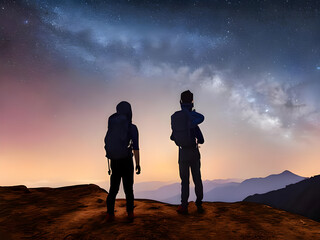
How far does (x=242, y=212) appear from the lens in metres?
6.81

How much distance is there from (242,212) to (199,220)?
6.01 feet

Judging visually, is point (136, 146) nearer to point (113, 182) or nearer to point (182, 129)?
point (113, 182)

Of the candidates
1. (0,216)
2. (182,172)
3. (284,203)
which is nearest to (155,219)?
(182,172)

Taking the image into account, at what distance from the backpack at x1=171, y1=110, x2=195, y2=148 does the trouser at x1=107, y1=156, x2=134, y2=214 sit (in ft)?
4.68

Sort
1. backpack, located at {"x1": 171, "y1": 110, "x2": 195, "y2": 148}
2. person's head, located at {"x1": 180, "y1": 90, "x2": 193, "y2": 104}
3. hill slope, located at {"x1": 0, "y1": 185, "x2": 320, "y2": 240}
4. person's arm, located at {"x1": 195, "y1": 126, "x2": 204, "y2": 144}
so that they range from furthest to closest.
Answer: person's head, located at {"x1": 180, "y1": 90, "x2": 193, "y2": 104}, person's arm, located at {"x1": 195, "y1": 126, "x2": 204, "y2": 144}, backpack, located at {"x1": 171, "y1": 110, "x2": 195, "y2": 148}, hill slope, located at {"x1": 0, "y1": 185, "x2": 320, "y2": 240}

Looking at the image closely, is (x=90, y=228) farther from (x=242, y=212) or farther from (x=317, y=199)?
(x=317, y=199)

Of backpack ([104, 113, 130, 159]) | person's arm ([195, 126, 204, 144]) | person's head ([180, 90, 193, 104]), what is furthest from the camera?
person's head ([180, 90, 193, 104])

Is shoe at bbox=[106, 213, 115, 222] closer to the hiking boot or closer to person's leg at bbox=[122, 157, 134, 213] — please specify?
the hiking boot

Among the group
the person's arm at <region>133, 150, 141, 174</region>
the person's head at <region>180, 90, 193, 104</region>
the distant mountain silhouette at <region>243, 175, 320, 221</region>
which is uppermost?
the person's head at <region>180, 90, 193, 104</region>

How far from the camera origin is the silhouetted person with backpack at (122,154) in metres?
5.47

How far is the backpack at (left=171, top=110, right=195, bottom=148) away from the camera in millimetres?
6055

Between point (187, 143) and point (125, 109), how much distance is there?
1852 mm

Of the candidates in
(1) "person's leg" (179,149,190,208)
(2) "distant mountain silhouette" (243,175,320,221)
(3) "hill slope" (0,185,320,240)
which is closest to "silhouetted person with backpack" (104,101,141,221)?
(3) "hill slope" (0,185,320,240)

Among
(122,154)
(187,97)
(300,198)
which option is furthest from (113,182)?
(300,198)
